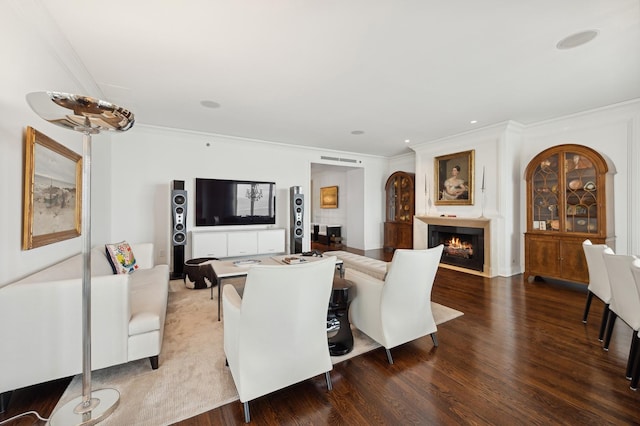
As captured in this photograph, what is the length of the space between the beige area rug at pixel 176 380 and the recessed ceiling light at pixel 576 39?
3.08m

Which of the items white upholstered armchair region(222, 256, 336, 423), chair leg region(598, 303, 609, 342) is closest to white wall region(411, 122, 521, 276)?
chair leg region(598, 303, 609, 342)

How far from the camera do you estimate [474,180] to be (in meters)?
5.07

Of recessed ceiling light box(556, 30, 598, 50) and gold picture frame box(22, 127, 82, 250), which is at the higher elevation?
recessed ceiling light box(556, 30, 598, 50)

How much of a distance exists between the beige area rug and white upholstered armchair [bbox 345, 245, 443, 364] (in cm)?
27

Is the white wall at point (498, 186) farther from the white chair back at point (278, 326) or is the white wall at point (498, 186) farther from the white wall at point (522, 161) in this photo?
the white chair back at point (278, 326)

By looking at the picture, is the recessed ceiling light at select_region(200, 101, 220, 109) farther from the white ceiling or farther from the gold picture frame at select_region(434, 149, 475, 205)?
the gold picture frame at select_region(434, 149, 475, 205)

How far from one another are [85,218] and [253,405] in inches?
58.6

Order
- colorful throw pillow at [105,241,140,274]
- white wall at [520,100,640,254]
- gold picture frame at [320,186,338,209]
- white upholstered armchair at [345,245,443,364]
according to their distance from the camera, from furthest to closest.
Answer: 1. gold picture frame at [320,186,338,209]
2. white wall at [520,100,640,254]
3. colorful throw pillow at [105,241,140,274]
4. white upholstered armchair at [345,245,443,364]

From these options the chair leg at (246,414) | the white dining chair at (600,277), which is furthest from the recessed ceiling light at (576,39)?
the chair leg at (246,414)

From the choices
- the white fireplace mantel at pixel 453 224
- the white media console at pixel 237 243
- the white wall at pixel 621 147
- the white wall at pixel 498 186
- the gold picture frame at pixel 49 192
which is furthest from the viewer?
the white media console at pixel 237 243

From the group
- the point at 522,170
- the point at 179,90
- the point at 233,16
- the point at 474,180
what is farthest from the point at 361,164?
the point at 233,16

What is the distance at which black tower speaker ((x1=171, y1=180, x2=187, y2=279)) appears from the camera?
4438 mm

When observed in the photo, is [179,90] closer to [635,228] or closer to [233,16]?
[233,16]

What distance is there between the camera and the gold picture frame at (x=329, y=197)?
8664 millimetres
